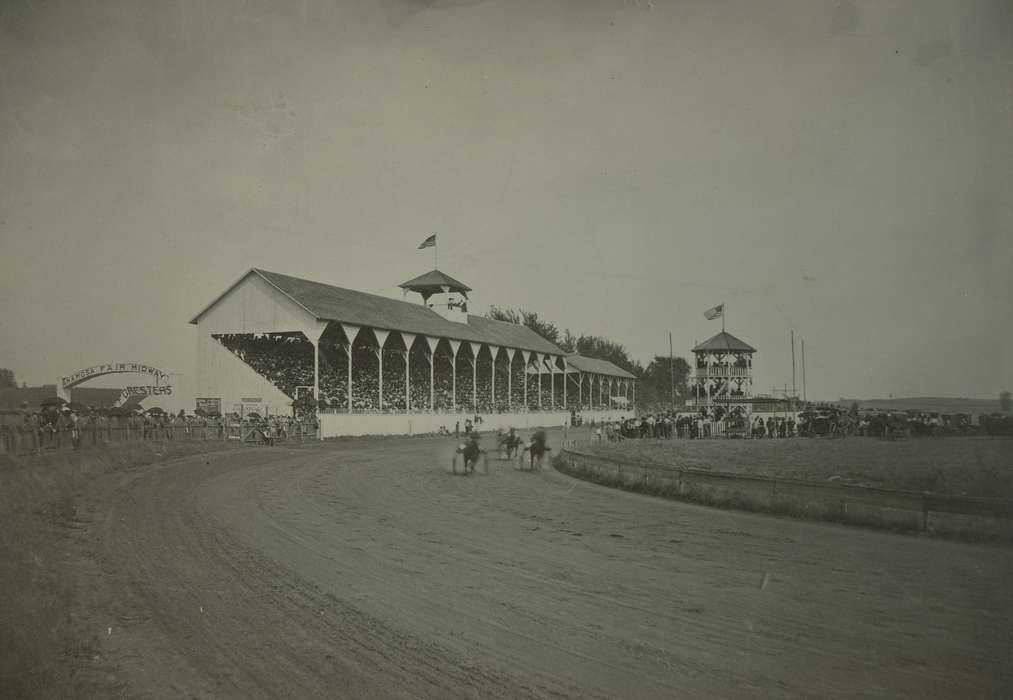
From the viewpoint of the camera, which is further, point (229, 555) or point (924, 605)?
point (229, 555)

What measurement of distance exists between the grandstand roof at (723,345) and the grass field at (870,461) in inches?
1098

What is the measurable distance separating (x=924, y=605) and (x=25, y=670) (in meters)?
7.81

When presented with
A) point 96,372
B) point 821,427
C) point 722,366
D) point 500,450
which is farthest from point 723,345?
point 96,372

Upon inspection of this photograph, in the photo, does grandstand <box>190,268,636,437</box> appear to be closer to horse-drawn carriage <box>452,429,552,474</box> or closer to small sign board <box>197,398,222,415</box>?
small sign board <box>197,398,222,415</box>

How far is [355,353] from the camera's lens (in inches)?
1973

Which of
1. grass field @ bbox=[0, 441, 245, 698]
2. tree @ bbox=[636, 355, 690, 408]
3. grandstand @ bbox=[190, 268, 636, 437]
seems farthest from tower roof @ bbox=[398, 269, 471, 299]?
tree @ bbox=[636, 355, 690, 408]

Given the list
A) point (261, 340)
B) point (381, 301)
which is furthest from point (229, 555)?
point (381, 301)

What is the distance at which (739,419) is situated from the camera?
4300cm

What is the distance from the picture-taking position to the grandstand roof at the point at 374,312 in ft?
131

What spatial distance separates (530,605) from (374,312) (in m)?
40.0

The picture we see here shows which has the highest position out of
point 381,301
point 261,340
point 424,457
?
point 381,301

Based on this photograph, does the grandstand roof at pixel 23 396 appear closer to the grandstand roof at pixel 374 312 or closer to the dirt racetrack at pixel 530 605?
the dirt racetrack at pixel 530 605

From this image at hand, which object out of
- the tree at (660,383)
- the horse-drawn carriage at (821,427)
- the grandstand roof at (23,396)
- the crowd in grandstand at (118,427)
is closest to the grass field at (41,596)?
the grandstand roof at (23,396)

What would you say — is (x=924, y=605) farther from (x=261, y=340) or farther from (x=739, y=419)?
(x=261, y=340)
